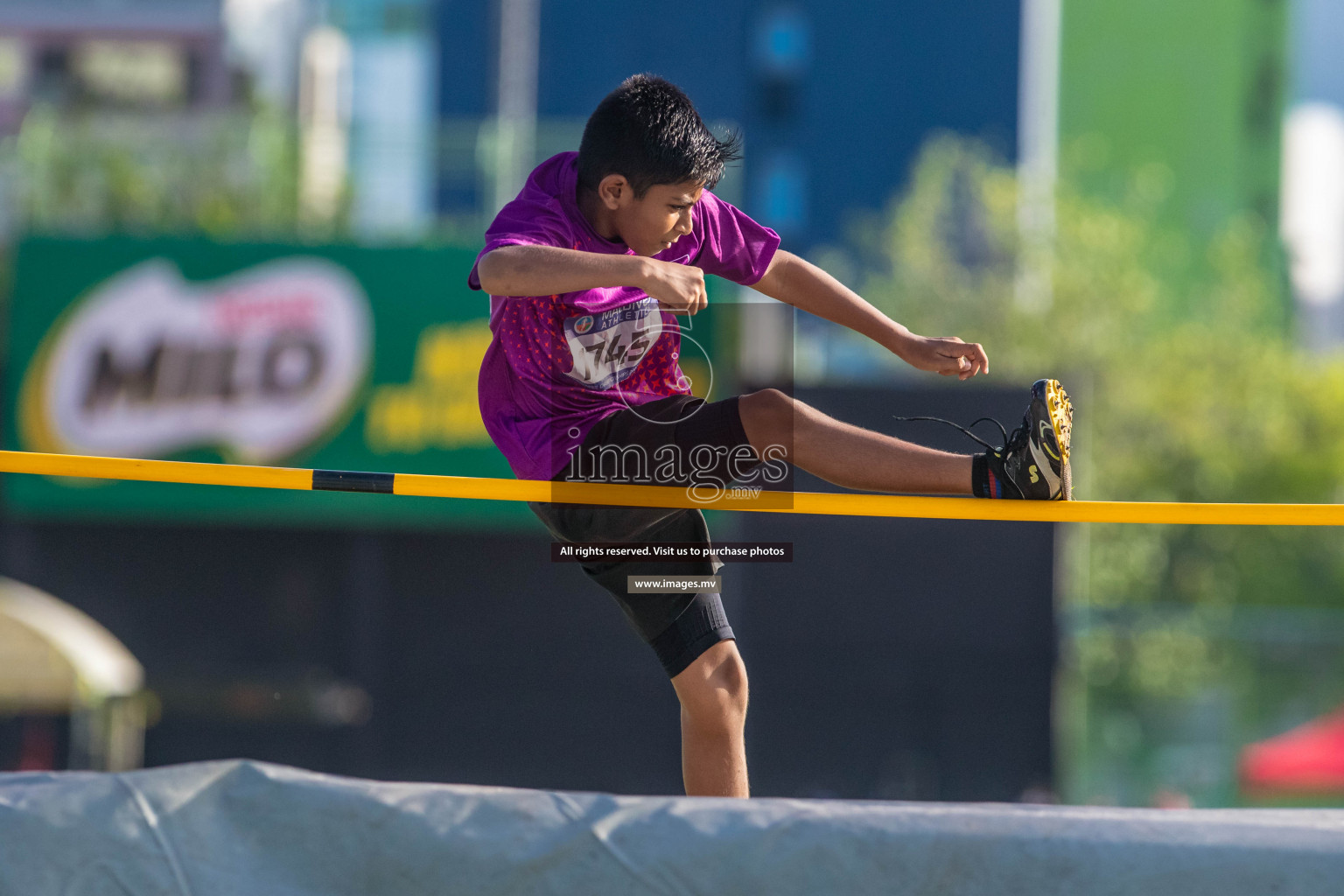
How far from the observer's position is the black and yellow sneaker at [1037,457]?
344cm

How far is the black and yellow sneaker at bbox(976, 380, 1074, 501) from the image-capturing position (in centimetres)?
344

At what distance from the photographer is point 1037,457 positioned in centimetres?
344

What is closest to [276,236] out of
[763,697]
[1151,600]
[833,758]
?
[763,697]

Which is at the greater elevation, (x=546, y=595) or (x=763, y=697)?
(x=546, y=595)

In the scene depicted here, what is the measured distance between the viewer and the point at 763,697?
460 inches

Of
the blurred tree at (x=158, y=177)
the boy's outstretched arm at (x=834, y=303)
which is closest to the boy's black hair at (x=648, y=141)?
the boy's outstretched arm at (x=834, y=303)

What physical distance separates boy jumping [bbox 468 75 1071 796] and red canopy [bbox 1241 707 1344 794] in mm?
10543

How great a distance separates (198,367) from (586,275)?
32.5 feet

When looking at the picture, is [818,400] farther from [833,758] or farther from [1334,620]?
[1334,620]

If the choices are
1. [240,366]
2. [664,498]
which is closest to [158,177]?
[240,366]

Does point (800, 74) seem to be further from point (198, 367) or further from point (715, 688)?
point (715, 688)

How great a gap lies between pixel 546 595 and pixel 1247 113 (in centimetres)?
2475

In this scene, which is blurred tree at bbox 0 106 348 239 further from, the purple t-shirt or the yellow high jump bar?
the purple t-shirt

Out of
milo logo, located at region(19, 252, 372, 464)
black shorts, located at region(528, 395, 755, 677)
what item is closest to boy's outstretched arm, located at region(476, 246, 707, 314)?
black shorts, located at region(528, 395, 755, 677)
